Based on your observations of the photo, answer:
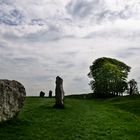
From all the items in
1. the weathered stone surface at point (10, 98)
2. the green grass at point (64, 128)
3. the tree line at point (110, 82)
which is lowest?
the green grass at point (64, 128)

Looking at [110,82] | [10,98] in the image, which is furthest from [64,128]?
[110,82]

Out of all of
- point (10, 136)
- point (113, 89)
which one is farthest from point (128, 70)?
point (10, 136)

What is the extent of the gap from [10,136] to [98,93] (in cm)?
7737

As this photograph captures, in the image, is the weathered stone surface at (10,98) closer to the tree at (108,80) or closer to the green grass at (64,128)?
the green grass at (64,128)

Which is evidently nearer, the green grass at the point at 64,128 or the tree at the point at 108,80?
the green grass at the point at 64,128

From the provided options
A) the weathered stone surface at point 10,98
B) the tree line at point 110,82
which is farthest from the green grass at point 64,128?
the tree line at point 110,82

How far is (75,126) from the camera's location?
79.7 ft

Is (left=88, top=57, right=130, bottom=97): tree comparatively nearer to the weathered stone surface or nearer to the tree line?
the tree line

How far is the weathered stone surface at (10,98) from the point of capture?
23.1 m

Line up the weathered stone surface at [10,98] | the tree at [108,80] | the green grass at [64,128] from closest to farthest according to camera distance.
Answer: the green grass at [64,128]
the weathered stone surface at [10,98]
the tree at [108,80]

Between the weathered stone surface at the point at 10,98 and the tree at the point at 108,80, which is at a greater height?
the tree at the point at 108,80

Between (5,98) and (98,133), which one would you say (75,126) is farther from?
(5,98)

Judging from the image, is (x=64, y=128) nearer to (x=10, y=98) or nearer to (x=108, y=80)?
(x=10, y=98)

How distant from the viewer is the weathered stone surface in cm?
2308
